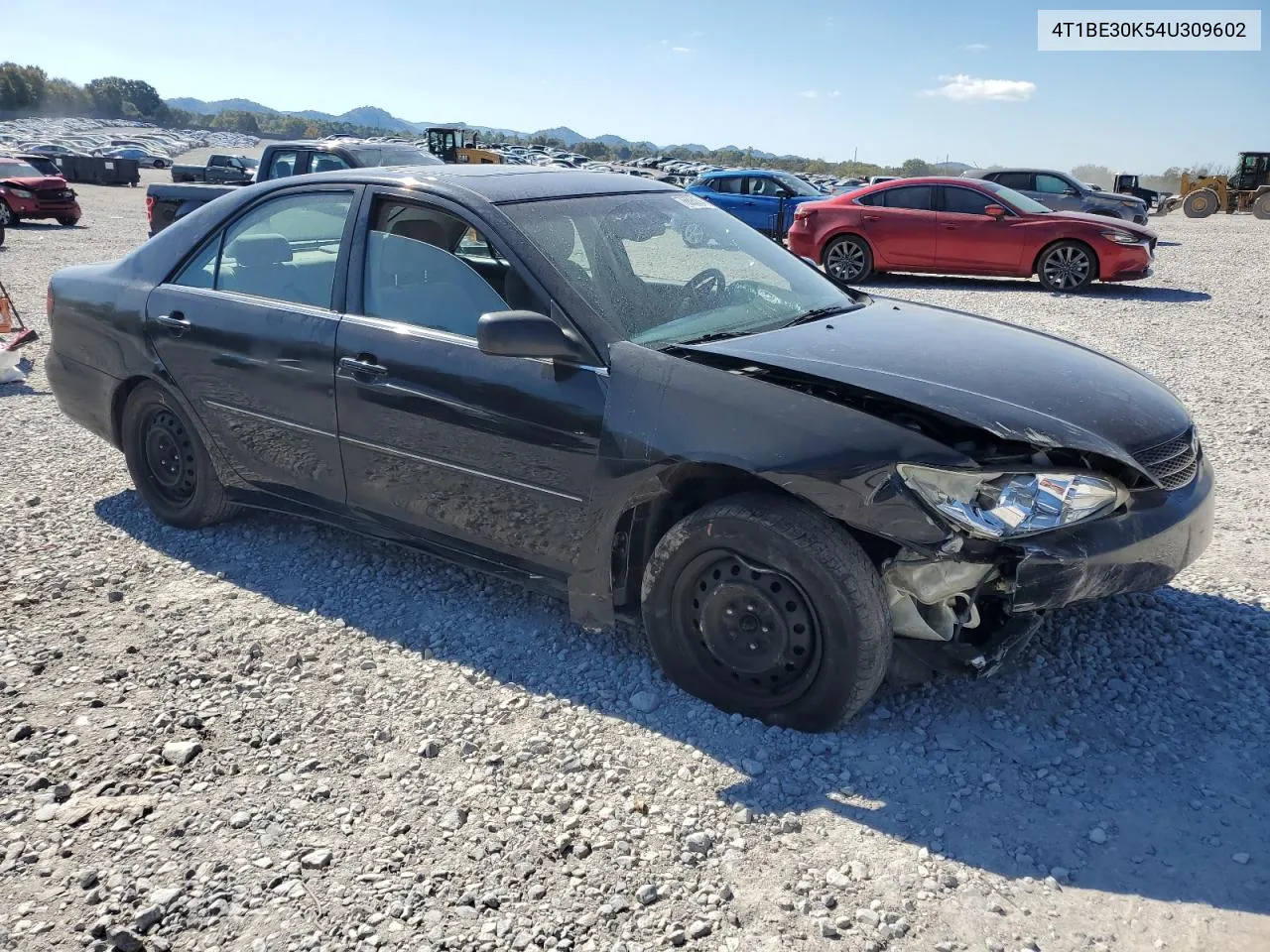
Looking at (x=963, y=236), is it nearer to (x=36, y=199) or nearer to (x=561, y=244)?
(x=561, y=244)

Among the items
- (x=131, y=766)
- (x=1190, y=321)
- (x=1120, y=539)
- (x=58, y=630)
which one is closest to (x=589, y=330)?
(x=1120, y=539)

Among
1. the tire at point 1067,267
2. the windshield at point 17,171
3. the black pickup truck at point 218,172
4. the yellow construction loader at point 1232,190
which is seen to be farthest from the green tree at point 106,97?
the tire at point 1067,267

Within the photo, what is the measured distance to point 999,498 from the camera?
9.28 feet

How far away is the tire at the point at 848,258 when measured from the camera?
14.1 meters

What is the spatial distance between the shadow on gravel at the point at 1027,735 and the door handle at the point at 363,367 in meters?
0.96

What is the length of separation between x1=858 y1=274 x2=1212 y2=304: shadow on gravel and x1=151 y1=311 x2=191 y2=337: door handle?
923 cm

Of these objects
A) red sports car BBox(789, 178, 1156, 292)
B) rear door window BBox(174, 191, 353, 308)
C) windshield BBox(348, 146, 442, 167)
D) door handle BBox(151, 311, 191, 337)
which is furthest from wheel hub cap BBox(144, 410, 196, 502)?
red sports car BBox(789, 178, 1156, 292)

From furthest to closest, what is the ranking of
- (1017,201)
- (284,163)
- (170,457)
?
1. (1017,201)
2. (284,163)
3. (170,457)

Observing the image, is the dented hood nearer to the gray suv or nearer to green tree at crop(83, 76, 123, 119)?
the gray suv

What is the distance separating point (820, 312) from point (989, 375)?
87 centimetres

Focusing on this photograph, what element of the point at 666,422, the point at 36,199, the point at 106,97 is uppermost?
the point at 106,97

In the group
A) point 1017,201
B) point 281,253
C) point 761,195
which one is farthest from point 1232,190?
point 281,253

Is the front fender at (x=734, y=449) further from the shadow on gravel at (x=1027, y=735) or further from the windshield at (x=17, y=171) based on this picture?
the windshield at (x=17, y=171)

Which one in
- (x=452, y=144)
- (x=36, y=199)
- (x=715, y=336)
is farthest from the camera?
(x=452, y=144)
